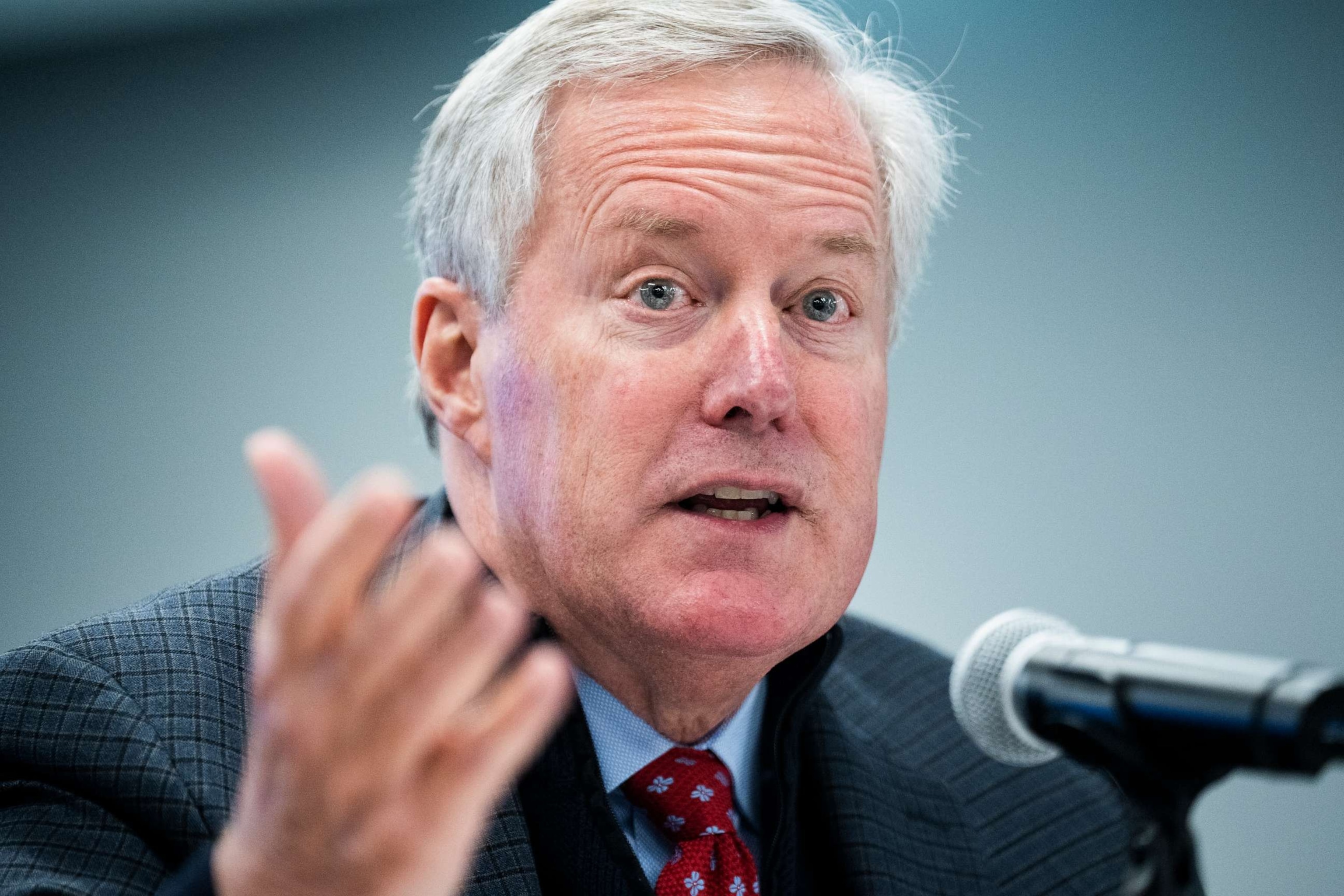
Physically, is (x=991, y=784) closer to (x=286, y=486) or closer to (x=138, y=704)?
(x=138, y=704)

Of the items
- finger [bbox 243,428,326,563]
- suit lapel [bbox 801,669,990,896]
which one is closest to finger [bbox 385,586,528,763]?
finger [bbox 243,428,326,563]

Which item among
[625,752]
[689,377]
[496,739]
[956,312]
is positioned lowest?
[625,752]

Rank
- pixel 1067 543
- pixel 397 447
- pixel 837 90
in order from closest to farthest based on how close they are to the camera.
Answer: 1. pixel 837 90
2. pixel 1067 543
3. pixel 397 447

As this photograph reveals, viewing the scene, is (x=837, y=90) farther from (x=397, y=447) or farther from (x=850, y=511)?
(x=397, y=447)

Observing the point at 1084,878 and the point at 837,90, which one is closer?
the point at 837,90

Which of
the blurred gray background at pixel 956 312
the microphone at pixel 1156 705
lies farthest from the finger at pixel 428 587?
the blurred gray background at pixel 956 312

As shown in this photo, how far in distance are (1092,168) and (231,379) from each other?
94.1 inches

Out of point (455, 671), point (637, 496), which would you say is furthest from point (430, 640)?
point (637, 496)

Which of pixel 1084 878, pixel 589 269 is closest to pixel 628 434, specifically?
pixel 589 269

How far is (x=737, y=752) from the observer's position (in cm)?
185

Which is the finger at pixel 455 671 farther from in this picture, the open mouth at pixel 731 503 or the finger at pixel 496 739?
the open mouth at pixel 731 503

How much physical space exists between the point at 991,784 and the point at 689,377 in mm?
944

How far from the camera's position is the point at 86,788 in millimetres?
1415

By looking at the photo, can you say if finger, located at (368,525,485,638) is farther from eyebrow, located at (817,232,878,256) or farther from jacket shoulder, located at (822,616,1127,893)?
jacket shoulder, located at (822,616,1127,893)
